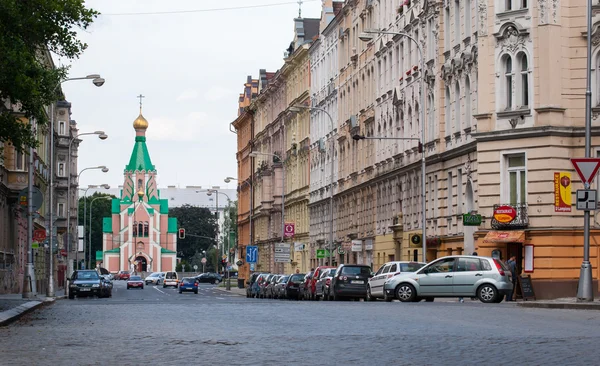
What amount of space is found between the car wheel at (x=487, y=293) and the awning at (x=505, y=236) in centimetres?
Result: 683

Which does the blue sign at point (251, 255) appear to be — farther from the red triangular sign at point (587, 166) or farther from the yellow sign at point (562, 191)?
the red triangular sign at point (587, 166)

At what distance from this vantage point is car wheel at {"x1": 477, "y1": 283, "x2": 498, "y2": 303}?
128ft

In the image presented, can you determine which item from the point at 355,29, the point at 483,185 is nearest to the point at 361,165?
the point at 355,29

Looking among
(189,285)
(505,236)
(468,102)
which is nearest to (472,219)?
(505,236)

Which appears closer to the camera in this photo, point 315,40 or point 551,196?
point 551,196

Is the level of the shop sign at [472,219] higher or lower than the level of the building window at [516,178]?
lower

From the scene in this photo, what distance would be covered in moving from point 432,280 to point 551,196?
7270mm

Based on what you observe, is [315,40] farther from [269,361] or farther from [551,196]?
[269,361]

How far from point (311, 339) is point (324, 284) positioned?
33.9 metres

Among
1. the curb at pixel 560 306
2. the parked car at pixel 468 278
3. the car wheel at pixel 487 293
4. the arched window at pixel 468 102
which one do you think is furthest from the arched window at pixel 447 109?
the curb at pixel 560 306

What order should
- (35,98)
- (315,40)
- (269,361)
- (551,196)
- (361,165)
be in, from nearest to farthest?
1. (269,361)
2. (35,98)
3. (551,196)
4. (361,165)
5. (315,40)

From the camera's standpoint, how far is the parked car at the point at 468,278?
39.1 m

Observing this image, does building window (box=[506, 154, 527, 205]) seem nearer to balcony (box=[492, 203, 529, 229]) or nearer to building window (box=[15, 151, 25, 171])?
balcony (box=[492, 203, 529, 229])

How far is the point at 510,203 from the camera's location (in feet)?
Answer: 153
